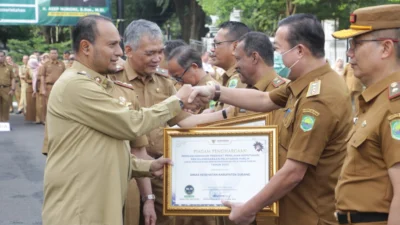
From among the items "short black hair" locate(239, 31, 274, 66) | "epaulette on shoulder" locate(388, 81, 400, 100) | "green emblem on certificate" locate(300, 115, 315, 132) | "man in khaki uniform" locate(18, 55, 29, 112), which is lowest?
"man in khaki uniform" locate(18, 55, 29, 112)

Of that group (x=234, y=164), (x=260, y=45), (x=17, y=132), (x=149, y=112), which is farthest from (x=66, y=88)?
(x=17, y=132)

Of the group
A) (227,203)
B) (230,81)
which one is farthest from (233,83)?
(227,203)

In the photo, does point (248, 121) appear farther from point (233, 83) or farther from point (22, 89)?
point (22, 89)

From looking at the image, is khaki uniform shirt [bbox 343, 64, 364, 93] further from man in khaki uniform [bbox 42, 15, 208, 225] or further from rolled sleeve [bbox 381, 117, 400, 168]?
rolled sleeve [bbox 381, 117, 400, 168]

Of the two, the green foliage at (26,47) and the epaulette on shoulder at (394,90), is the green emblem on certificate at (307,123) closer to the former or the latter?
the epaulette on shoulder at (394,90)

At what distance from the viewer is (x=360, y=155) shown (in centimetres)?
355

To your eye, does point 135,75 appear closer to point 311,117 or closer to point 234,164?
point 234,164

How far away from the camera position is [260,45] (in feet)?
18.5

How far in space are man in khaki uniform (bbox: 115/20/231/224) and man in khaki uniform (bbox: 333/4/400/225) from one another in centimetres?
163

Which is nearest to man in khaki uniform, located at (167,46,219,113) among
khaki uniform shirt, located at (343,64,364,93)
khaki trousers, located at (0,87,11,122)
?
khaki uniform shirt, located at (343,64,364,93)

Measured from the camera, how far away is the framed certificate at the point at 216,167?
13.9 ft

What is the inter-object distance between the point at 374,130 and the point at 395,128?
121mm

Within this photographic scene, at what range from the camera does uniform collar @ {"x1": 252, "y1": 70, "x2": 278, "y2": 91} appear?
548 cm

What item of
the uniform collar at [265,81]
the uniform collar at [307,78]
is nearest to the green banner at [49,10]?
the uniform collar at [265,81]
